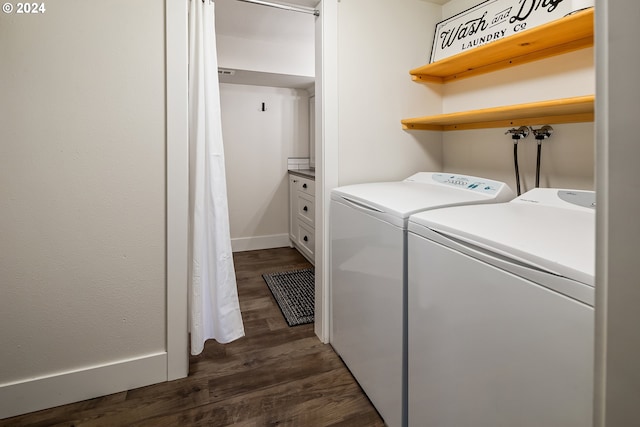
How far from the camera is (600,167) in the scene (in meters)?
0.39

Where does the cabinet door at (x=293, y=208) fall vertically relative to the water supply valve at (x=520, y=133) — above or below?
below

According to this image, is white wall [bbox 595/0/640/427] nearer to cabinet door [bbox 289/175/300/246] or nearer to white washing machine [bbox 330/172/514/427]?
white washing machine [bbox 330/172/514/427]

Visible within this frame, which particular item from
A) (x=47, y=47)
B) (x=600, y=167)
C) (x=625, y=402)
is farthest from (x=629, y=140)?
(x=47, y=47)

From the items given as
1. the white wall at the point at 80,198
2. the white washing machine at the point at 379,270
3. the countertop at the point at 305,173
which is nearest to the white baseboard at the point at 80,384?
the white wall at the point at 80,198

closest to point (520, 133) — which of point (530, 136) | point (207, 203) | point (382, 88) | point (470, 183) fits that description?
point (530, 136)

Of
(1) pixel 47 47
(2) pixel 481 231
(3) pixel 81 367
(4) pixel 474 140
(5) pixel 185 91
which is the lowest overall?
(3) pixel 81 367

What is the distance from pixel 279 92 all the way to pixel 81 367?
3143 millimetres

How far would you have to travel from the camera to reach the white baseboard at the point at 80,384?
1.45m

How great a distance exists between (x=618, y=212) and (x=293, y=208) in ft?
11.5

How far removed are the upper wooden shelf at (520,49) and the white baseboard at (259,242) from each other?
97.0 inches

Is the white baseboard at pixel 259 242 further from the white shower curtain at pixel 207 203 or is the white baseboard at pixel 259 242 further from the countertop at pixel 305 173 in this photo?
the white shower curtain at pixel 207 203

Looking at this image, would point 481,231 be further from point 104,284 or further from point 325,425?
point 104,284

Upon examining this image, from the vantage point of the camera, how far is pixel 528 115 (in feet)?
5.07

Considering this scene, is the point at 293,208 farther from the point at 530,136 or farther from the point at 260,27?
the point at 530,136
